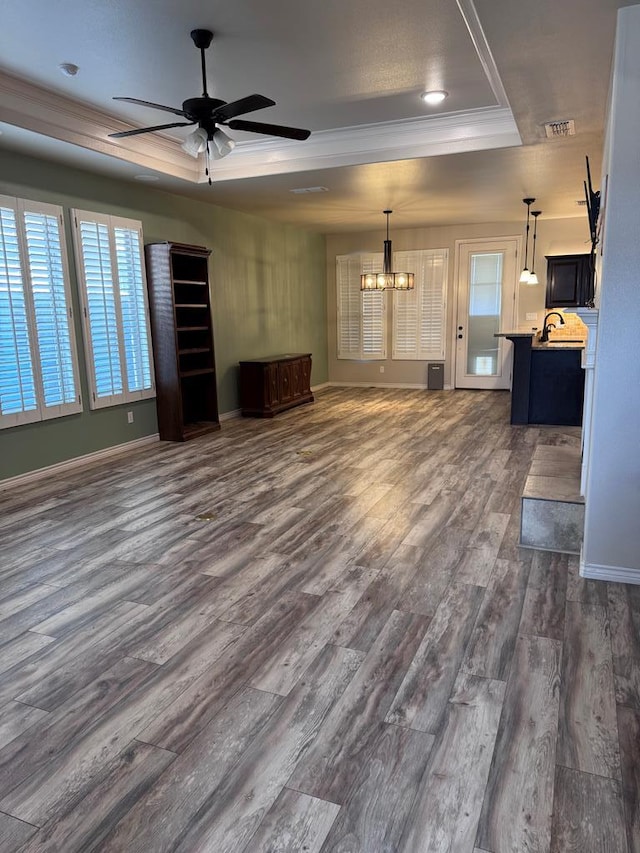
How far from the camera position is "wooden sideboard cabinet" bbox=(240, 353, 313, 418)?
25.5ft

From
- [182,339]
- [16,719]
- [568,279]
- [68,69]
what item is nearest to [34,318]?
[68,69]

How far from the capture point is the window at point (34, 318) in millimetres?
4676

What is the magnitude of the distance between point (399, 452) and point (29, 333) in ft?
11.8

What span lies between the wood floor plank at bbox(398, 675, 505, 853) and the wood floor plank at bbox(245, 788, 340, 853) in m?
0.22

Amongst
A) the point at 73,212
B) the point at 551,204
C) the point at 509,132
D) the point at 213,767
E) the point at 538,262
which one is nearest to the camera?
the point at 213,767

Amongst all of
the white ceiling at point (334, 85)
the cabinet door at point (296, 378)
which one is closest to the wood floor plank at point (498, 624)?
the white ceiling at point (334, 85)

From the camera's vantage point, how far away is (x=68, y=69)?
3785mm

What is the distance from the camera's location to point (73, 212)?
17.3ft

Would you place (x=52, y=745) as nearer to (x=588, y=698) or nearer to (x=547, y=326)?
(x=588, y=698)

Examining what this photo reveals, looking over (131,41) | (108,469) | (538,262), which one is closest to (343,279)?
(538,262)

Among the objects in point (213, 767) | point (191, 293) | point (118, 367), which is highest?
point (191, 293)

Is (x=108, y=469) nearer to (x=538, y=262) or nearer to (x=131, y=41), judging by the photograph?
(x=131, y=41)

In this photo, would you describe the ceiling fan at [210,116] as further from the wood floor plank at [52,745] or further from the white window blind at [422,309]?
the white window blind at [422,309]

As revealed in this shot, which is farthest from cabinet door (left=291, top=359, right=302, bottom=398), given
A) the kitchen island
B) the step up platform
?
the step up platform
